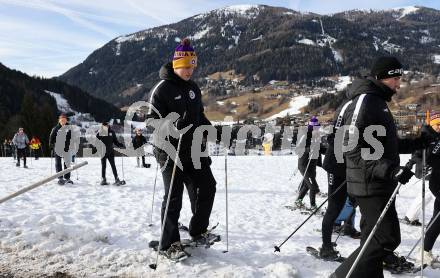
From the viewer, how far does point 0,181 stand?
1417 cm

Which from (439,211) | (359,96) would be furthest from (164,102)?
(439,211)

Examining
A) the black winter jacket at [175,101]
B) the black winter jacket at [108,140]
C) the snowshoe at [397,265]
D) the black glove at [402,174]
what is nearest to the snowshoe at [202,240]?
the black winter jacket at [175,101]

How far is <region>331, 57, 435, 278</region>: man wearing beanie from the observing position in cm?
395

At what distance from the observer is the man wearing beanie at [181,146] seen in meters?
4.89

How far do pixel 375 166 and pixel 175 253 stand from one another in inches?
95.2

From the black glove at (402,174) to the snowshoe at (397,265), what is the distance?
1.72 m

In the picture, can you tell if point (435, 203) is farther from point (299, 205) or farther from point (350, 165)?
point (299, 205)

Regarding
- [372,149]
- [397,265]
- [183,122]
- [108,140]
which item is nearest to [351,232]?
[397,265]

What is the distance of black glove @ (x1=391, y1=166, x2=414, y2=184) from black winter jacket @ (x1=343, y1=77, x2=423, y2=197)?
0.04 meters

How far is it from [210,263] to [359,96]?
99.7 inches

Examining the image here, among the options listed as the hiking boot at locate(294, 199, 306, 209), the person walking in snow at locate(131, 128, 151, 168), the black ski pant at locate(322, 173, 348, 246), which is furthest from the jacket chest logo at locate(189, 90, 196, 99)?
the person walking in snow at locate(131, 128, 151, 168)

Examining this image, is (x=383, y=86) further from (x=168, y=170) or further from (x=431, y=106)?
(x=431, y=106)

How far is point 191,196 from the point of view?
537 cm

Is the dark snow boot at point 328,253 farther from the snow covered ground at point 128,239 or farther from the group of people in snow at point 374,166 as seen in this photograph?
the group of people in snow at point 374,166
